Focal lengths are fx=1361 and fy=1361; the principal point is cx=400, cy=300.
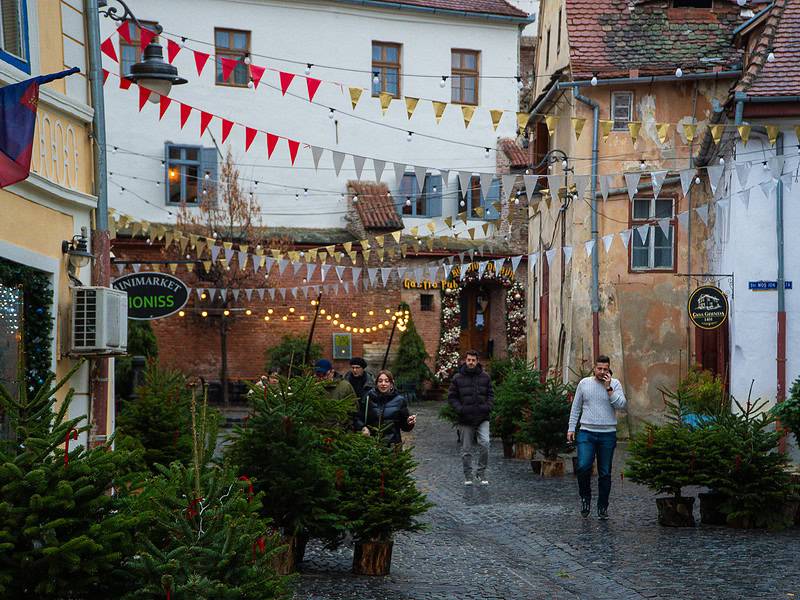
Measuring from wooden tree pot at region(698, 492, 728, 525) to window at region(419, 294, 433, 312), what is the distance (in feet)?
93.8

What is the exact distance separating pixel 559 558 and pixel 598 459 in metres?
3.13

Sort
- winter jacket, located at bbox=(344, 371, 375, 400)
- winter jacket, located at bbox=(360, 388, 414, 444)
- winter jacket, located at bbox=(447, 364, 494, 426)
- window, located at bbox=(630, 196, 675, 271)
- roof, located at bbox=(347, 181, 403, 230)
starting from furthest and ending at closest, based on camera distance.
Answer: roof, located at bbox=(347, 181, 403, 230) < window, located at bbox=(630, 196, 675, 271) < winter jacket, located at bbox=(447, 364, 494, 426) < winter jacket, located at bbox=(344, 371, 375, 400) < winter jacket, located at bbox=(360, 388, 414, 444)

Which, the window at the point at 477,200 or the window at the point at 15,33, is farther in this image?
the window at the point at 477,200

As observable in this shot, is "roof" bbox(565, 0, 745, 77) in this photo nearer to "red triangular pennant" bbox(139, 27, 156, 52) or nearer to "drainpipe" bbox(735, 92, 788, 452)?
"drainpipe" bbox(735, 92, 788, 452)

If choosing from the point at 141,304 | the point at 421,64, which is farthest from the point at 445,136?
the point at 141,304

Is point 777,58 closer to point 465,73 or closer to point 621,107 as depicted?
point 621,107

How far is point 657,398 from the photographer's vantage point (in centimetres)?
2830

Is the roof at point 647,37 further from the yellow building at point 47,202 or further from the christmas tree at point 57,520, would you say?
the christmas tree at point 57,520

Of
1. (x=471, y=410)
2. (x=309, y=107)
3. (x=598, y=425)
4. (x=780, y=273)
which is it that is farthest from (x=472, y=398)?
(x=309, y=107)

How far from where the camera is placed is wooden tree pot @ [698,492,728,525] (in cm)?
1514

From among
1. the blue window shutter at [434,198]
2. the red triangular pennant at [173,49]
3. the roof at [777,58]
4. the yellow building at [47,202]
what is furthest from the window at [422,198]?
the yellow building at [47,202]

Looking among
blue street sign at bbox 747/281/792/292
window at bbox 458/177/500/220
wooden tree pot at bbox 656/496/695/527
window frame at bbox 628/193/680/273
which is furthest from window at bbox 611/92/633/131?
window at bbox 458/177/500/220

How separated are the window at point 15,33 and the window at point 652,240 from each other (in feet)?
59.0

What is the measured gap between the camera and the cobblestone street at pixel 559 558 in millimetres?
11086
